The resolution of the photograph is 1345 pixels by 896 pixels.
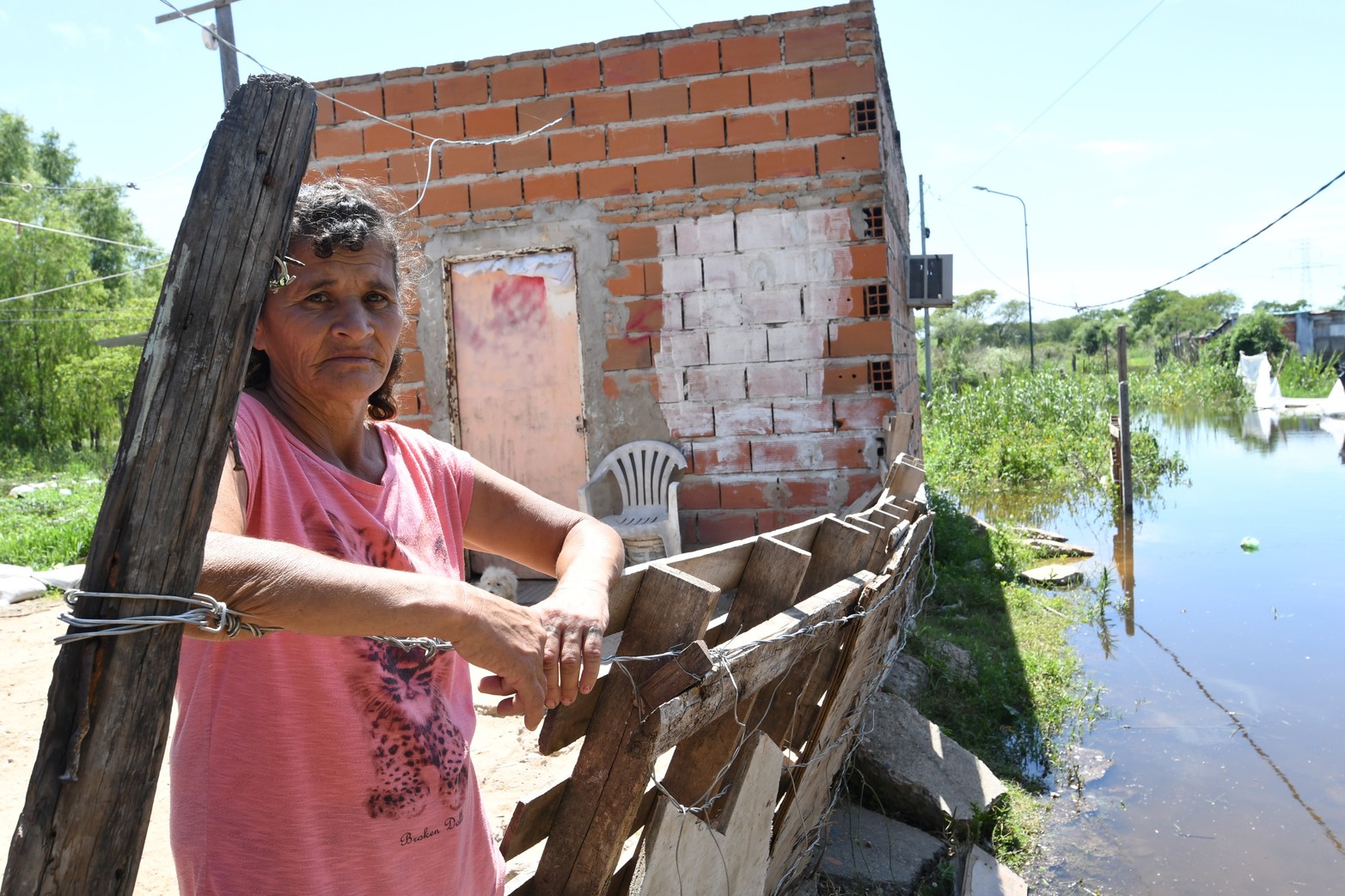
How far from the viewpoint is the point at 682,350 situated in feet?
21.3

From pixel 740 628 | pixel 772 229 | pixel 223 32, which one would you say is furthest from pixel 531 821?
pixel 223 32

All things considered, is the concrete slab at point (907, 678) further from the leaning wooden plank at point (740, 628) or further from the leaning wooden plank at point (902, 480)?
the leaning wooden plank at point (740, 628)

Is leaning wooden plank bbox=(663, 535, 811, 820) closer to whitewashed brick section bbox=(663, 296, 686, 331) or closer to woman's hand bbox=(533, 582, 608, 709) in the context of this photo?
woman's hand bbox=(533, 582, 608, 709)

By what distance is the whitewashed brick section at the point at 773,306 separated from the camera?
20.5 feet

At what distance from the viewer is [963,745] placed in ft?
18.2

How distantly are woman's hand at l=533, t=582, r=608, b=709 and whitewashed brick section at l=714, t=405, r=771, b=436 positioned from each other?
4855 mm

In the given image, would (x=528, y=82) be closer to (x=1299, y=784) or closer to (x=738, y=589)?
(x=738, y=589)

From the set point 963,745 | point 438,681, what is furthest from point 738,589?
point 963,745

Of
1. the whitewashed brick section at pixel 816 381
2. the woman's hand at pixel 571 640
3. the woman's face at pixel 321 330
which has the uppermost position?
the woman's face at pixel 321 330

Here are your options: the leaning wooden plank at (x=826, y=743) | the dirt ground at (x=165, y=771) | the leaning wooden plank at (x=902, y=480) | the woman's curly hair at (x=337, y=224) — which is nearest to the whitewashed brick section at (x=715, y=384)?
the leaning wooden plank at (x=902, y=480)

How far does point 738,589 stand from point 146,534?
5.44 feet

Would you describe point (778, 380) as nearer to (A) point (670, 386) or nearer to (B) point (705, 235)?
(A) point (670, 386)

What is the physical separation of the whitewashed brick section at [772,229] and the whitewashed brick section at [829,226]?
0.04m

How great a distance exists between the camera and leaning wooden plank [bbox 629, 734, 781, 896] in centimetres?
190
